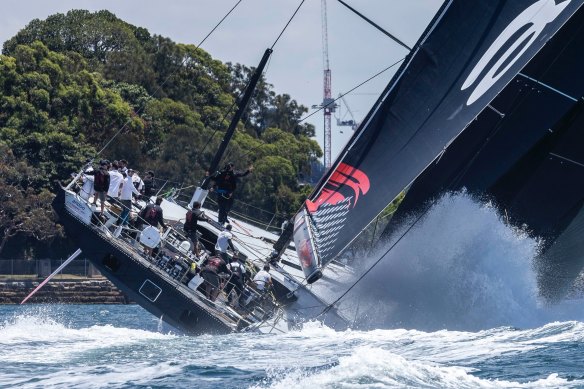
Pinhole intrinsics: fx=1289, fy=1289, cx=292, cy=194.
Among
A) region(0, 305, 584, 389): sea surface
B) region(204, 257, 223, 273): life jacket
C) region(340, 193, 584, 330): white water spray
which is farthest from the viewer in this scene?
region(340, 193, 584, 330): white water spray

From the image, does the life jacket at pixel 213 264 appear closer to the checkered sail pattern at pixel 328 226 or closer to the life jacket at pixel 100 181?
the checkered sail pattern at pixel 328 226

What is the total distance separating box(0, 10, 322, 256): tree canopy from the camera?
4506cm

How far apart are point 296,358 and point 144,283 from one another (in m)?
4.40

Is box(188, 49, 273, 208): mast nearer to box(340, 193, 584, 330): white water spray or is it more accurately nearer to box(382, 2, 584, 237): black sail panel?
box(340, 193, 584, 330): white water spray

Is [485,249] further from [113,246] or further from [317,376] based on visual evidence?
[317,376]

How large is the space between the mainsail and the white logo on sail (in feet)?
0.05

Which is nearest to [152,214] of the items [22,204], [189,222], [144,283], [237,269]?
[189,222]

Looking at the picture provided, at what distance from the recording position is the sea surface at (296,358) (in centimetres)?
1445

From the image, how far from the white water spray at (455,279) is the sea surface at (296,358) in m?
1.08

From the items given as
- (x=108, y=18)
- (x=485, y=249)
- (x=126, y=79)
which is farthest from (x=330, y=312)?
(x=108, y=18)

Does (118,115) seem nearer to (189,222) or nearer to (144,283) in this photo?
(189,222)

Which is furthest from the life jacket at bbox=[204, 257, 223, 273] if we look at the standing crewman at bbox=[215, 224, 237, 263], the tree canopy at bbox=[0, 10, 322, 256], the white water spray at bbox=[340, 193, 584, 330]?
the tree canopy at bbox=[0, 10, 322, 256]

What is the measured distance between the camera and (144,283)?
68.3 ft

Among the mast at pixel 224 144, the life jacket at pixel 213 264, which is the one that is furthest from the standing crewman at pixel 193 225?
the life jacket at pixel 213 264
